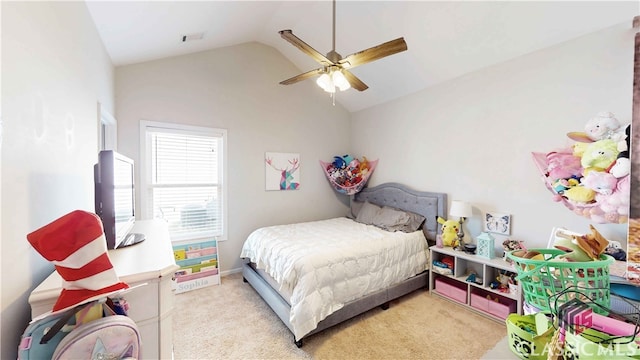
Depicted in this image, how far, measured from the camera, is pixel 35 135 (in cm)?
96

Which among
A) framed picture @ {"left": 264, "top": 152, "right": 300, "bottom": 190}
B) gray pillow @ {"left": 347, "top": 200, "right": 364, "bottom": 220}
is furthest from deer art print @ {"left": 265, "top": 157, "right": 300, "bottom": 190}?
gray pillow @ {"left": 347, "top": 200, "right": 364, "bottom": 220}

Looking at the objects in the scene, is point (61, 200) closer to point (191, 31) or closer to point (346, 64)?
point (346, 64)

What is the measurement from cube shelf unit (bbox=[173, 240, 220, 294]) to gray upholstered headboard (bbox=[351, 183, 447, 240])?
8.28 ft

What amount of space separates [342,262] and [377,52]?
1765mm

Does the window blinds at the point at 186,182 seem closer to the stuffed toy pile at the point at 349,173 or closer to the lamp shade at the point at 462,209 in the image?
the stuffed toy pile at the point at 349,173

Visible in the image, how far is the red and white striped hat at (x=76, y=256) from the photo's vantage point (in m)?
0.73

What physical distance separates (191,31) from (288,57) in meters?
1.69

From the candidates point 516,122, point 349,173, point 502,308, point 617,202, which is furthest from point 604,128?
point 349,173

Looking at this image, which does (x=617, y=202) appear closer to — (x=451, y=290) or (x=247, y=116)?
(x=451, y=290)

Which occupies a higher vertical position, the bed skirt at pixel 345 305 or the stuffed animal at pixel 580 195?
the stuffed animal at pixel 580 195

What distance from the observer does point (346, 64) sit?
1.91 meters

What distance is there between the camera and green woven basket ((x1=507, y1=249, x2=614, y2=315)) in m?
0.69

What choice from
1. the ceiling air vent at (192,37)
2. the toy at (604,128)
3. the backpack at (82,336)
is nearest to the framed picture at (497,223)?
the toy at (604,128)

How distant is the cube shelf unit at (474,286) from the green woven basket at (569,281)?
6.29ft
